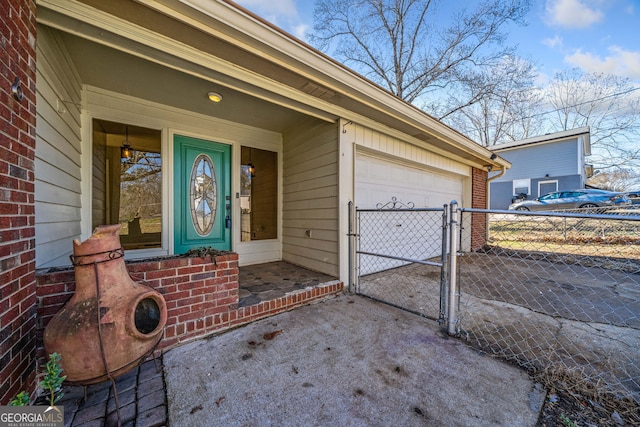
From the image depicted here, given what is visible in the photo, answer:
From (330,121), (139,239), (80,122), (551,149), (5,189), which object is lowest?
(139,239)

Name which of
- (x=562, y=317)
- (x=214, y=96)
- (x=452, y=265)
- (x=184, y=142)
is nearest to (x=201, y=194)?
(x=184, y=142)

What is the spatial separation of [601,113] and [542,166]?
488 centimetres

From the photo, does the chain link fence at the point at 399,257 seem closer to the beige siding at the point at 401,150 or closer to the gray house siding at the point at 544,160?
the beige siding at the point at 401,150

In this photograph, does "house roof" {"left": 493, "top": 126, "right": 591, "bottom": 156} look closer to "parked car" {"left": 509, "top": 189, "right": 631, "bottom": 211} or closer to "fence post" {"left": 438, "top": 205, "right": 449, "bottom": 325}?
"parked car" {"left": 509, "top": 189, "right": 631, "bottom": 211}

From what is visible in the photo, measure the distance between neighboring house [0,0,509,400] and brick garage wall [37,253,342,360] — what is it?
464mm

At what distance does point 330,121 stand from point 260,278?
7.33 feet

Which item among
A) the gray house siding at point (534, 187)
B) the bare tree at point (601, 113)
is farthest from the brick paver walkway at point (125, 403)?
the bare tree at point (601, 113)

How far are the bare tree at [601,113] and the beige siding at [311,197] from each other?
15.4 meters

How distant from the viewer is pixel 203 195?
3402 mm

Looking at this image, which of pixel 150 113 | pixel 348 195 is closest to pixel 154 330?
pixel 348 195

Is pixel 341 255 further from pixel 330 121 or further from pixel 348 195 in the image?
pixel 330 121

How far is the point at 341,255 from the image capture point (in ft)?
10.2

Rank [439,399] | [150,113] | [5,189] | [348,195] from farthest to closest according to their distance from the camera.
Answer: [348,195] → [150,113] → [439,399] → [5,189]

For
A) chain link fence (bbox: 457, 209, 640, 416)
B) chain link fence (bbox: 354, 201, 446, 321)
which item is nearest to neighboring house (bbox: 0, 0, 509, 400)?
chain link fence (bbox: 354, 201, 446, 321)
